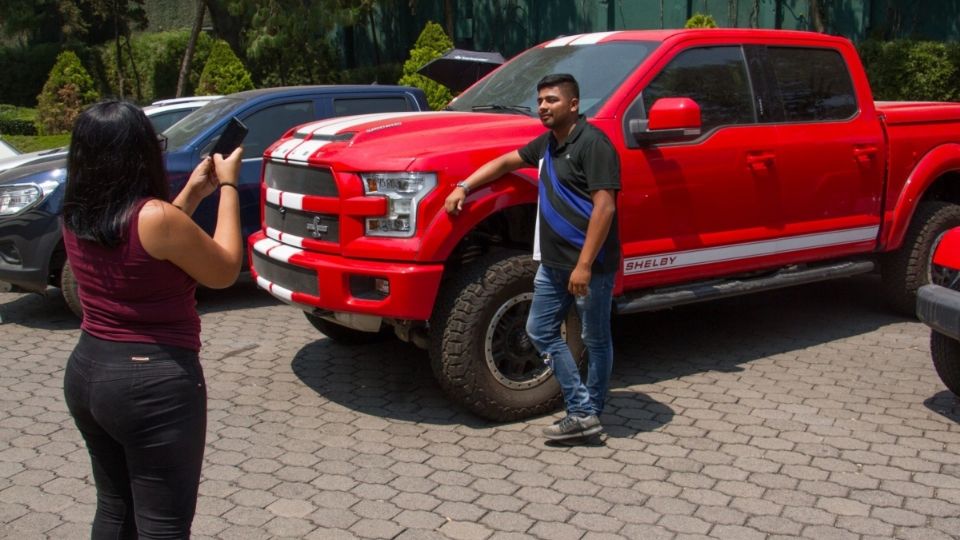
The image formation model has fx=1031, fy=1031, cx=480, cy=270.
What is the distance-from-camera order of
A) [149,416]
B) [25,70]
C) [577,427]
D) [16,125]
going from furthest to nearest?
[25,70]
[16,125]
[577,427]
[149,416]

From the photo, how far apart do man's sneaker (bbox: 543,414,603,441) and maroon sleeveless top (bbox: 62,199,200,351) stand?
8.07 ft

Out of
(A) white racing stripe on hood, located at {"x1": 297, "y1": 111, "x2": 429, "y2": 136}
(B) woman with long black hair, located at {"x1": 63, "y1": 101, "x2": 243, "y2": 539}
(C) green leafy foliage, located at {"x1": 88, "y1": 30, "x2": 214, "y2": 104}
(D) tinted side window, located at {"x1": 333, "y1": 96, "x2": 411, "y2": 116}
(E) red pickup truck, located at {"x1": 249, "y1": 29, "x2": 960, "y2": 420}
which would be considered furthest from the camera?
(C) green leafy foliage, located at {"x1": 88, "y1": 30, "x2": 214, "y2": 104}

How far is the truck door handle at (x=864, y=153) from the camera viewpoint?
663cm

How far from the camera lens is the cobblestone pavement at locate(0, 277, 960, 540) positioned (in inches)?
169

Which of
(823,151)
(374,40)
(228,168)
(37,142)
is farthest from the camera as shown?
(374,40)

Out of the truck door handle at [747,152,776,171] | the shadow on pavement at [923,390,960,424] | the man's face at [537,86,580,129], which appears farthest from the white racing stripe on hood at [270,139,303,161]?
the shadow on pavement at [923,390,960,424]

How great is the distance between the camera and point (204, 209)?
25.6 ft

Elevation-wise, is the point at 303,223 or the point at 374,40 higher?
the point at 374,40

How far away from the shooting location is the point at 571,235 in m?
4.81

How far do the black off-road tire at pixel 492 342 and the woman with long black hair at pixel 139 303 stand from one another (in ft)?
7.49

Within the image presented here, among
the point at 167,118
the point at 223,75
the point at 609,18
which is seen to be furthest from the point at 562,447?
the point at 223,75

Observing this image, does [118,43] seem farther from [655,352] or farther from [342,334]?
[655,352]

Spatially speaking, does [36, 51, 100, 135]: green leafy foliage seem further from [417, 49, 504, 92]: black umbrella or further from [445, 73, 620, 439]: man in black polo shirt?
[445, 73, 620, 439]: man in black polo shirt

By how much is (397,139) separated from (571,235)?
1.14 m
